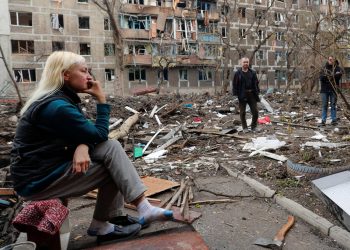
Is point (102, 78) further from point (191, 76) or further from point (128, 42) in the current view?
point (191, 76)

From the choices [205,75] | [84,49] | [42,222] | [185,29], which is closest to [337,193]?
[42,222]

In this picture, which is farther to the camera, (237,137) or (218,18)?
(218,18)

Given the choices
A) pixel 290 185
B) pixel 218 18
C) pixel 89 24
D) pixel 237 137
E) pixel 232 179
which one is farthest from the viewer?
pixel 218 18

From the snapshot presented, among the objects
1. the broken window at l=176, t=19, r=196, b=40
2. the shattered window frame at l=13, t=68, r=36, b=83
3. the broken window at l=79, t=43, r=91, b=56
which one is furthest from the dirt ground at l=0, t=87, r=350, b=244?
the broken window at l=176, t=19, r=196, b=40

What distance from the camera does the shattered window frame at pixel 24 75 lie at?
Result: 33.8 metres

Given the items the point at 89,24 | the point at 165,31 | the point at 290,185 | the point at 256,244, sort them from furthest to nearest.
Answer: the point at 165,31 < the point at 89,24 < the point at 290,185 < the point at 256,244

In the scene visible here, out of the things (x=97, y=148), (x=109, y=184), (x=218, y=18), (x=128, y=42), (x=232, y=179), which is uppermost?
(x=218, y=18)

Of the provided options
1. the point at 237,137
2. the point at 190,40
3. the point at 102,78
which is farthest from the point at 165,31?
the point at 237,137

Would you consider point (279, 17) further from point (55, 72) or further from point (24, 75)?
point (55, 72)

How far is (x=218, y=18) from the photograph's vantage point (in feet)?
142

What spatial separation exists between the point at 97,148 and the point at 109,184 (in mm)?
340

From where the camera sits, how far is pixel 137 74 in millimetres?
39062

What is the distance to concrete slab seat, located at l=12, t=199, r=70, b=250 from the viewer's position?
2.54 m

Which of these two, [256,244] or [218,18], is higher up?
[218,18]
